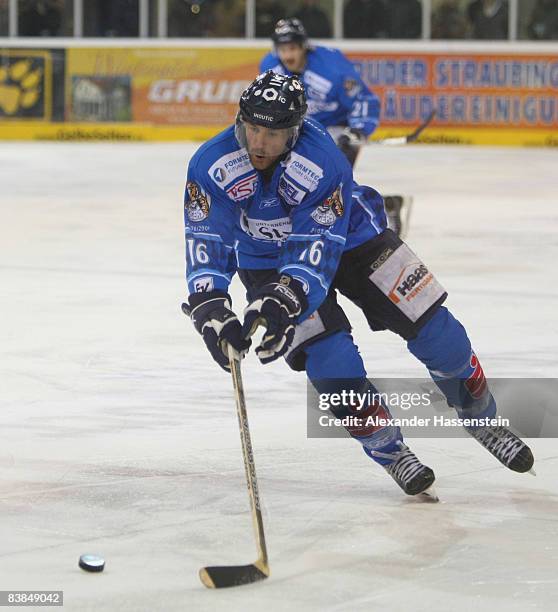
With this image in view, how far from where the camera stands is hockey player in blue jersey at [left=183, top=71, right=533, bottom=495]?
11.3 ft

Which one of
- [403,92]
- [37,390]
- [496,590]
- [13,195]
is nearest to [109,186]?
[13,195]

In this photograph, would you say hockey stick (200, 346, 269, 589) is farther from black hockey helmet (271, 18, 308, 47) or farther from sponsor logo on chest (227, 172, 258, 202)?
black hockey helmet (271, 18, 308, 47)

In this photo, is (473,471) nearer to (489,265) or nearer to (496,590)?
(496,590)

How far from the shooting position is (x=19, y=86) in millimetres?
17562

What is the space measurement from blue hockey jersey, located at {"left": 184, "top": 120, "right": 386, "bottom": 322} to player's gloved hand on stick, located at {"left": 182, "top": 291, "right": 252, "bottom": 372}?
0.05 metres

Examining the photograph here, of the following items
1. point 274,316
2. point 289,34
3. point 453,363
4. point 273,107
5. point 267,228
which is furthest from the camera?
point 289,34

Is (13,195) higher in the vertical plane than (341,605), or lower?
lower

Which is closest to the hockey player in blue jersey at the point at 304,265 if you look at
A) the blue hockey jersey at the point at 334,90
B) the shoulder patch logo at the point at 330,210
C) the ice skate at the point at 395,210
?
the shoulder patch logo at the point at 330,210

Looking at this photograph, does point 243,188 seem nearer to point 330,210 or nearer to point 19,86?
point 330,210

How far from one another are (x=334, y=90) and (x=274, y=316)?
233 inches

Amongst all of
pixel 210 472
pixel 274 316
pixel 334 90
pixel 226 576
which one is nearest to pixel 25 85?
pixel 334 90

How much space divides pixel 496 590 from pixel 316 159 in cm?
111

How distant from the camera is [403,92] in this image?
56.6 ft

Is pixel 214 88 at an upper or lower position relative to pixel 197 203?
lower
